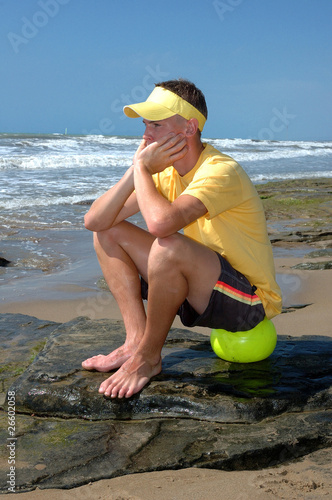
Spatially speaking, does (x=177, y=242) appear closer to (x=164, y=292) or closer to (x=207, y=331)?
(x=164, y=292)

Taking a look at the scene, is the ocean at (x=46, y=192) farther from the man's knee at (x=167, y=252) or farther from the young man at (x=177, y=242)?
the man's knee at (x=167, y=252)

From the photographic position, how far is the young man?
2.75m

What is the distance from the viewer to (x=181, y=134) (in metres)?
3.11

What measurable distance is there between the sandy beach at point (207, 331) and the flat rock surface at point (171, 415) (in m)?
0.06

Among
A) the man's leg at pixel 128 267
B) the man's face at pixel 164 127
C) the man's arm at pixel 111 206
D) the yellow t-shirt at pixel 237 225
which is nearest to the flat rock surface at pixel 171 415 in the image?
the man's leg at pixel 128 267

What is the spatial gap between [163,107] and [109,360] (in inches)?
55.4

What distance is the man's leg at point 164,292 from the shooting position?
2705 millimetres

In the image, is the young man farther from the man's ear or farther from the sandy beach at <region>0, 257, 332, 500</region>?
the sandy beach at <region>0, 257, 332, 500</region>

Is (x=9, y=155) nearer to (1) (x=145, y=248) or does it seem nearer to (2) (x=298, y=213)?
(2) (x=298, y=213)

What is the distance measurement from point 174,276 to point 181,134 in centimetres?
87

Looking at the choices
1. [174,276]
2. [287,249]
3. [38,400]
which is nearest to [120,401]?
[38,400]

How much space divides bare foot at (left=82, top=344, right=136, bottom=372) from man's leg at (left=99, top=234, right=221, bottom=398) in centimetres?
14

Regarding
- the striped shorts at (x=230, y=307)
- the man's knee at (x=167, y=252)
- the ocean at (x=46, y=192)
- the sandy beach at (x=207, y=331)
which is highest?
the man's knee at (x=167, y=252)

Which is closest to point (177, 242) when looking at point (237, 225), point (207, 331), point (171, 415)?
point (237, 225)
